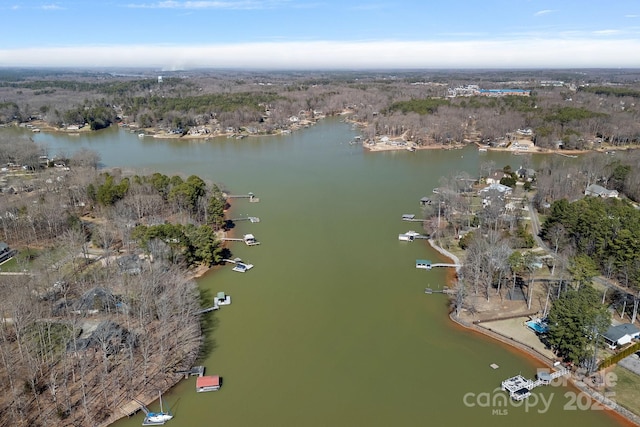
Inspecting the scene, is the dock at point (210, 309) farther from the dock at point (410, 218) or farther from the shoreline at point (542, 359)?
the dock at point (410, 218)

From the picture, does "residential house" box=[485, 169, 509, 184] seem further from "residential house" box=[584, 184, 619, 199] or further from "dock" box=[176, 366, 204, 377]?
"dock" box=[176, 366, 204, 377]

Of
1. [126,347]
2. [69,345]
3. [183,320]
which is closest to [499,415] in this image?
[183,320]

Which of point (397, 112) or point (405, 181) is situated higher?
point (397, 112)

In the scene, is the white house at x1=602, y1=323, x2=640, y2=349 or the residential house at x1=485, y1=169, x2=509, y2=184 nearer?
the white house at x1=602, y1=323, x2=640, y2=349

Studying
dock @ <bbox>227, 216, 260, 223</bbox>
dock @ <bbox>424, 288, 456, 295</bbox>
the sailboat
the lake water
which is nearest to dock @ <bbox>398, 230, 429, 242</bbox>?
the lake water

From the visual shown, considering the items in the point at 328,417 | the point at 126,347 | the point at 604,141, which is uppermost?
the point at 604,141

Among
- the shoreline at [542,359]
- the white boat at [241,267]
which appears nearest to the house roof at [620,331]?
→ the shoreline at [542,359]

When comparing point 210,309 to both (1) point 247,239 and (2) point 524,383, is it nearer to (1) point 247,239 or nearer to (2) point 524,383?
(1) point 247,239

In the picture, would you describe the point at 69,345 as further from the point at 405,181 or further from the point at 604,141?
the point at 604,141
